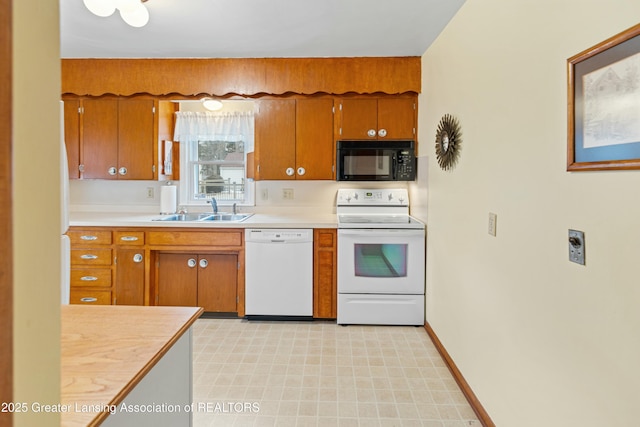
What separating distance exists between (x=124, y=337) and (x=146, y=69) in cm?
299

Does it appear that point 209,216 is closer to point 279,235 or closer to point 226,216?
point 226,216

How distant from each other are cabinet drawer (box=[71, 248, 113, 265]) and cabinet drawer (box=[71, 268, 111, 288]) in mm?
60

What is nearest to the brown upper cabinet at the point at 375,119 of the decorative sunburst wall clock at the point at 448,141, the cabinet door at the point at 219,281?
the decorative sunburst wall clock at the point at 448,141

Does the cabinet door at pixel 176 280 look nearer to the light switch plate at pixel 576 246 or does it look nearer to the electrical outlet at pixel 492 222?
the electrical outlet at pixel 492 222

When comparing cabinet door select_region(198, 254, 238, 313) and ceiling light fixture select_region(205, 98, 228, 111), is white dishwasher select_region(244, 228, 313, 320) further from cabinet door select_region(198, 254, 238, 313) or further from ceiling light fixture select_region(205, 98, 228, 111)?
ceiling light fixture select_region(205, 98, 228, 111)

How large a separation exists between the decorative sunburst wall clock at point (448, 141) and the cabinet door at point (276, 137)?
4.38 ft

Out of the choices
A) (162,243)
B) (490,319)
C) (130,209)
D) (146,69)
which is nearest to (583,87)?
(490,319)

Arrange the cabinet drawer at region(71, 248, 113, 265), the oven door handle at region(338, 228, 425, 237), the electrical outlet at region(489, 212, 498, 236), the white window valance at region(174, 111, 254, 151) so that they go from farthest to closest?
the white window valance at region(174, 111, 254, 151)
the cabinet drawer at region(71, 248, 113, 265)
the oven door handle at region(338, 228, 425, 237)
the electrical outlet at region(489, 212, 498, 236)

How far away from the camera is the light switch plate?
117 cm

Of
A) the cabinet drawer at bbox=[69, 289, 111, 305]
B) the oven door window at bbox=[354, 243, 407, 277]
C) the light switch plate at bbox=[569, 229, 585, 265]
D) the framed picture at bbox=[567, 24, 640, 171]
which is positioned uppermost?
the framed picture at bbox=[567, 24, 640, 171]

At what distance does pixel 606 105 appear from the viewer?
1054mm

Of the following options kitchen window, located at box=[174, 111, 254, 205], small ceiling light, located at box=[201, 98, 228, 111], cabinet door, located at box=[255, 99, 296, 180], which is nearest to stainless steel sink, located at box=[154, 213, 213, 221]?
kitchen window, located at box=[174, 111, 254, 205]

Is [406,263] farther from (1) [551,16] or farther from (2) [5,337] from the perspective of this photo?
(2) [5,337]

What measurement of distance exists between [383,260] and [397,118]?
1.28 m
